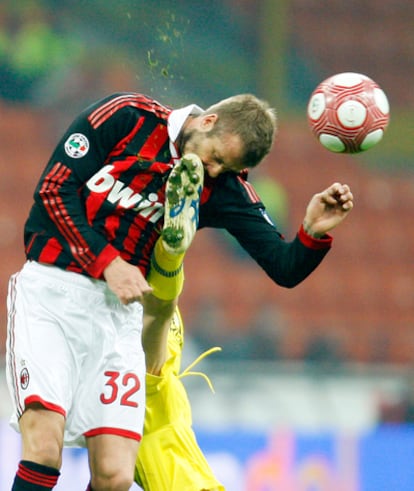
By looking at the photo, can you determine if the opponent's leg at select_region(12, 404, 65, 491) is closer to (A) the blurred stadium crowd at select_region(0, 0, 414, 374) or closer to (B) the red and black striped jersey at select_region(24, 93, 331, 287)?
(B) the red and black striped jersey at select_region(24, 93, 331, 287)

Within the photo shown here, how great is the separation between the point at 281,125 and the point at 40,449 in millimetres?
9361

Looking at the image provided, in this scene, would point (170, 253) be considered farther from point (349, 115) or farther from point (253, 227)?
point (349, 115)

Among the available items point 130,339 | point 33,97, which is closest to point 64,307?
point 130,339

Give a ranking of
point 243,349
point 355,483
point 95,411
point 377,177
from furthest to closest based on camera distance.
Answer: point 377,177
point 243,349
point 355,483
point 95,411

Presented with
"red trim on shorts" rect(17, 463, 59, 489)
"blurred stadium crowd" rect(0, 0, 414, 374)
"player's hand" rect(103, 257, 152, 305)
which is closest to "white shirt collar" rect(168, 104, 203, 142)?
"player's hand" rect(103, 257, 152, 305)

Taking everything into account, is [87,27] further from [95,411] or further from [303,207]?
[95,411]

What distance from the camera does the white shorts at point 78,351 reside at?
3.52m

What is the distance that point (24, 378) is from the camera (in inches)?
137

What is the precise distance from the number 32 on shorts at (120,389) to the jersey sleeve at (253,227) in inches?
23.9

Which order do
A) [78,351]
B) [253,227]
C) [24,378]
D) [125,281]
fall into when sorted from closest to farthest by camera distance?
[125,281], [24,378], [78,351], [253,227]

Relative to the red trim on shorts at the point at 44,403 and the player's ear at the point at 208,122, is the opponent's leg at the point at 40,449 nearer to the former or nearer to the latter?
the red trim on shorts at the point at 44,403

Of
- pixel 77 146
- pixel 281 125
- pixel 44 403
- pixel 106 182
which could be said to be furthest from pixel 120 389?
pixel 281 125

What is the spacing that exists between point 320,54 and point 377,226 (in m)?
2.43

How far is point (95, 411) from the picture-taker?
3570 mm
